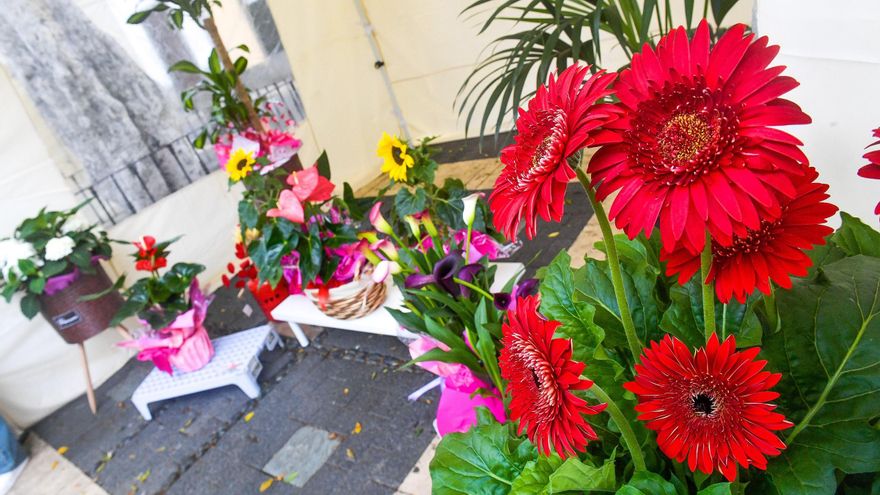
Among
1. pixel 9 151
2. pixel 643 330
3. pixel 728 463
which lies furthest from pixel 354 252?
pixel 9 151

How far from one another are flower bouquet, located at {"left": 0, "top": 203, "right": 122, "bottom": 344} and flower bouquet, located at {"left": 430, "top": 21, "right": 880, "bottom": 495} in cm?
224

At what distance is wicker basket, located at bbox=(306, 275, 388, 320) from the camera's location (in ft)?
5.61

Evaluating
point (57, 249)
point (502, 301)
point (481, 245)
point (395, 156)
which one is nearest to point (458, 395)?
point (502, 301)

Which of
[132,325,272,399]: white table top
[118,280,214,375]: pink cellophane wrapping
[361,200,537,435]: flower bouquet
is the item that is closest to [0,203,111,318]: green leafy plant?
[118,280,214,375]: pink cellophane wrapping

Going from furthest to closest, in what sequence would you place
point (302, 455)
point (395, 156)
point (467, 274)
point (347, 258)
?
point (347, 258), point (302, 455), point (395, 156), point (467, 274)

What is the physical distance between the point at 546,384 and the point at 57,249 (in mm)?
2327

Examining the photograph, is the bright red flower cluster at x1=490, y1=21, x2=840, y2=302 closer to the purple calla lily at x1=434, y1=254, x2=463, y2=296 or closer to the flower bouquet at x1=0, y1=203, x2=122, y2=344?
the purple calla lily at x1=434, y1=254, x2=463, y2=296

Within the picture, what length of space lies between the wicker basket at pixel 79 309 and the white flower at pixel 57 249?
0.44 feet

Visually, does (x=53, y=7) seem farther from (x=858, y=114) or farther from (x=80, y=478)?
(x=858, y=114)

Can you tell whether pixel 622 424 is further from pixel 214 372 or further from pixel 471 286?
pixel 214 372

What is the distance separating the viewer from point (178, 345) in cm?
203

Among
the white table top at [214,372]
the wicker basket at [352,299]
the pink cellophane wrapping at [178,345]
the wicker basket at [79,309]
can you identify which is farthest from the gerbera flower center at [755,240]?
the wicker basket at [79,309]

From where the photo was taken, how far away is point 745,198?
28 cm

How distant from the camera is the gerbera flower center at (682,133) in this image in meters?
0.29
